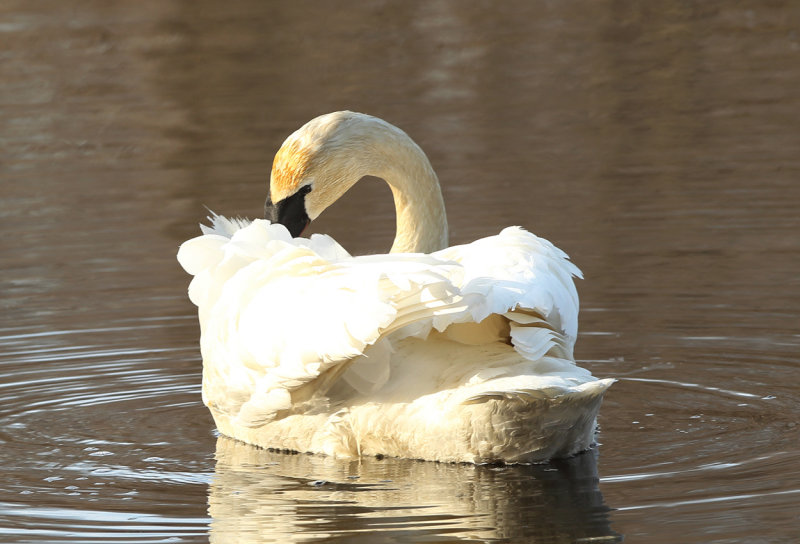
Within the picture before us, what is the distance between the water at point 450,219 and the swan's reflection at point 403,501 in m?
0.02

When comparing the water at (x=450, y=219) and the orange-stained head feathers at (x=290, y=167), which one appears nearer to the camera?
the water at (x=450, y=219)

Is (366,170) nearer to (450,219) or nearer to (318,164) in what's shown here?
(318,164)

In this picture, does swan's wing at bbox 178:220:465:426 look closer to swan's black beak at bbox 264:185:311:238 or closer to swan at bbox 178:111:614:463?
swan at bbox 178:111:614:463

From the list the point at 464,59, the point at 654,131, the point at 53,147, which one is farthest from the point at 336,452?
the point at 464,59

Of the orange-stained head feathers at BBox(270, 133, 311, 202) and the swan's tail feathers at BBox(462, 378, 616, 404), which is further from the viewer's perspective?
the orange-stained head feathers at BBox(270, 133, 311, 202)

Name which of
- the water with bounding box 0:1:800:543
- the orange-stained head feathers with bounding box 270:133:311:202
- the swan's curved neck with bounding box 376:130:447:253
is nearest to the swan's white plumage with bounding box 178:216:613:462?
the water with bounding box 0:1:800:543

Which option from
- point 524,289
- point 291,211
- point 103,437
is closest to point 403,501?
point 524,289

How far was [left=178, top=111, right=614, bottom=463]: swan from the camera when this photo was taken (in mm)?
5203

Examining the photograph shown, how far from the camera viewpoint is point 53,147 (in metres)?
14.0

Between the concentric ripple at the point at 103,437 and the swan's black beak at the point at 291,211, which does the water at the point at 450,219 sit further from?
the swan's black beak at the point at 291,211

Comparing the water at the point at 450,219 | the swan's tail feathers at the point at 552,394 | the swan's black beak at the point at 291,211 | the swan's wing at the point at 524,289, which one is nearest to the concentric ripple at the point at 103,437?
the water at the point at 450,219

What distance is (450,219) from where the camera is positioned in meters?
10.3

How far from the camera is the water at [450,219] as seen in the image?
A: 17.4 ft

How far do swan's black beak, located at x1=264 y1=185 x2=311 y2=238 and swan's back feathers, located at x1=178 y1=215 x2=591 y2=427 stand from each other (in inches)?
18.2
